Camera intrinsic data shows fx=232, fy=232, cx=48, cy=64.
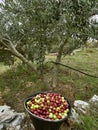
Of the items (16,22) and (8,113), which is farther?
(16,22)

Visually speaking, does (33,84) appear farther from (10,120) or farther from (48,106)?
(48,106)

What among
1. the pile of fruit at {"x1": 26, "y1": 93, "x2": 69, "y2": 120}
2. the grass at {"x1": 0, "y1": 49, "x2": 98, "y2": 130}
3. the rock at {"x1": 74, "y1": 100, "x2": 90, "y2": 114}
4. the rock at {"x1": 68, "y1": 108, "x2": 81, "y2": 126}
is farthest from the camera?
the grass at {"x1": 0, "y1": 49, "x2": 98, "y2": 130}

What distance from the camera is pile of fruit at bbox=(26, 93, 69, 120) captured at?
4.75 meters

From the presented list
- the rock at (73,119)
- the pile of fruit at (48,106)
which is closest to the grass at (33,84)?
the rock at (73,119)

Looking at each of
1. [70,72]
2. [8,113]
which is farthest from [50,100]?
[70,72]

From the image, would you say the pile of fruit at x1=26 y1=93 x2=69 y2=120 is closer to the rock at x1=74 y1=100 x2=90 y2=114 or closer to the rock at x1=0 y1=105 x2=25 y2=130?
the rock at x1=0 y1=105 x2=25 y2=130

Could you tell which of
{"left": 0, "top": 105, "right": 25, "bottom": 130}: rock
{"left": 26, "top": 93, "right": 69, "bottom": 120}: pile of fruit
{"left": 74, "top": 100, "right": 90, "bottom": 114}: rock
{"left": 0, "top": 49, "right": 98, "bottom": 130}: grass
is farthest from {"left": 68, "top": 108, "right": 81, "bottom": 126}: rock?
{"left": 0, "top": 49, "right": 98, "bottom": 130}: grass

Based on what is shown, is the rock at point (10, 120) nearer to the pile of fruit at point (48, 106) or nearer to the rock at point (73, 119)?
the pile of fruit at point (48, 106)

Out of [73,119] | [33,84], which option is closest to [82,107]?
[73,119]

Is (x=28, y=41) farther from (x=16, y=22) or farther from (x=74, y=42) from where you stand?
(x=74, y=42)

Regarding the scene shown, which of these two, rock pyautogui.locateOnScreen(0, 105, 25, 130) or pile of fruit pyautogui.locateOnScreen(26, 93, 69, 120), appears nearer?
pile of fruit pyautogui.locateOnScreen(26, 93, 69, 120)

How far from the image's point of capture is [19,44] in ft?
28.2

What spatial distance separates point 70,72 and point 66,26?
363 cm

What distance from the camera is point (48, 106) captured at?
490cm
